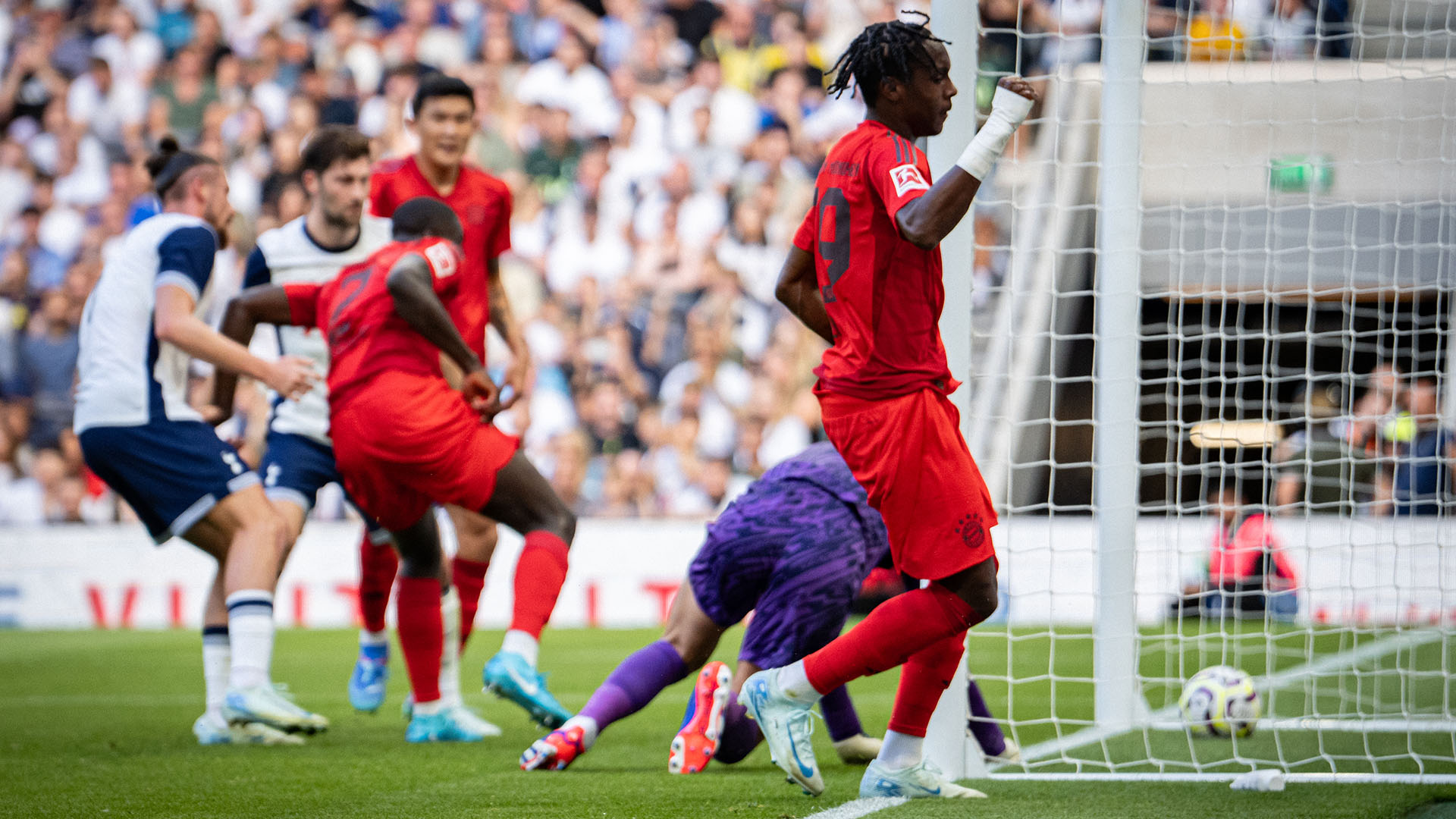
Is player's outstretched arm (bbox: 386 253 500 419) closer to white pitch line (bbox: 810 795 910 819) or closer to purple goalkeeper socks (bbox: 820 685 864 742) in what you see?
purple goalkeeper socks (bbox: 820 685 864 742)

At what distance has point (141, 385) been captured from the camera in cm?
529

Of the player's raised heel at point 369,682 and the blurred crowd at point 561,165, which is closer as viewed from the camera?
the player's raised heel at point 369,682

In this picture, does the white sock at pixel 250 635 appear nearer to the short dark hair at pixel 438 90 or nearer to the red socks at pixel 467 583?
the red socks at pixel 467 583

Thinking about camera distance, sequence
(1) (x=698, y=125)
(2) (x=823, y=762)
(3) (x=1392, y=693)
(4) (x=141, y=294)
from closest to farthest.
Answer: (2) (x=823, y=762) → (4) (x=141, y=294) → (3) (x=1392, y=693) → (1) (x=698, y=125)

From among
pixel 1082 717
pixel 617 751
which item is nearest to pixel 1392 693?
pixel 1082 717

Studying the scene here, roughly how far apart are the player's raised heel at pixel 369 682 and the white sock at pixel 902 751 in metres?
2.71

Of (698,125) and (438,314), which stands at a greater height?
(698,125)

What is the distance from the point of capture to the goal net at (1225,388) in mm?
5270

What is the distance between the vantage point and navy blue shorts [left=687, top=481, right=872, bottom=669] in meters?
4.22

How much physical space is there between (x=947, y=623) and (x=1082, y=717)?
9.39ft

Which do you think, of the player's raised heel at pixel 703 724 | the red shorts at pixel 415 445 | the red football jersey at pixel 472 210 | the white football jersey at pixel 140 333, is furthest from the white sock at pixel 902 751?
the white football jersey at pixel 140 333

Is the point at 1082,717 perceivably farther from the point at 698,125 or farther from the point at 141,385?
the point at 698,125

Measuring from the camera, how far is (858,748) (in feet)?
15.1

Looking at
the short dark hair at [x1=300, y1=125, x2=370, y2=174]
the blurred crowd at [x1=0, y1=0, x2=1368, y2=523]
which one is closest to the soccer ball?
the short dark hair at [x1=300, y1=125, x2=370, y2=174]
